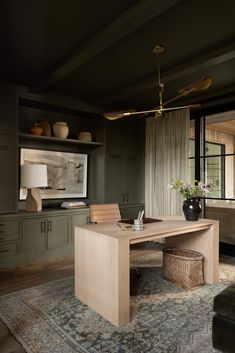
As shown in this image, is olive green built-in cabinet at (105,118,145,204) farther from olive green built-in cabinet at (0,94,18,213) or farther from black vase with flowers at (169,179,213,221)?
black vase with flowers at (169,179,213,221)

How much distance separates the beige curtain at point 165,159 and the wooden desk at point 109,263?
5.89 feet

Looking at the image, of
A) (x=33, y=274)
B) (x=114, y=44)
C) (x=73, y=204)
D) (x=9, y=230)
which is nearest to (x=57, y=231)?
(x=73, y=204)

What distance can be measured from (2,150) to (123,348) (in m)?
3.08

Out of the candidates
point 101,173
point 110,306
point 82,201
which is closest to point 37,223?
point 82,201

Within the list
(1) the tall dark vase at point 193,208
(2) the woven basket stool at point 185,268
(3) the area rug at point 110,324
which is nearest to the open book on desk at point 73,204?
(3) the area rug at point 110,324

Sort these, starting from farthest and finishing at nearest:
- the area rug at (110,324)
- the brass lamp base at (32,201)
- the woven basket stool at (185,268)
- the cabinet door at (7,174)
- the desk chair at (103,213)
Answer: the brass lamp base at (32,201) → the cabinet door at (7,174) → the desk chair at (103,213) → the woven basket stool at (185,268) → the area rug at (110,324)

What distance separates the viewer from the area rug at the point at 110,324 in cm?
195

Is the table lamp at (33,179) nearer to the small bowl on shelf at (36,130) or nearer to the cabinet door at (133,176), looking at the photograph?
the small bowl on shelf at (36,130)

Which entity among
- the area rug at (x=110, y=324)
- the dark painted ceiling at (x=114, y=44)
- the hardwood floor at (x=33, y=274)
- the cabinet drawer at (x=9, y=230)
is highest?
the dark painted ceiling at (x=114, y=44)

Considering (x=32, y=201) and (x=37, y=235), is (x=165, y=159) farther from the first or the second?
(x=37, y=235)

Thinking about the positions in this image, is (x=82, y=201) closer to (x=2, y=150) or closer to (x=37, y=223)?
(x=37, y=223)

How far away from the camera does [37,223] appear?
4027 mm

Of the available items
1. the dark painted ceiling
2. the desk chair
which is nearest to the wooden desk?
the desk chair

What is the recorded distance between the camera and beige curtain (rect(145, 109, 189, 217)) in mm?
4727
